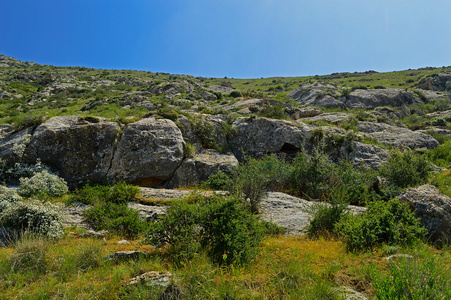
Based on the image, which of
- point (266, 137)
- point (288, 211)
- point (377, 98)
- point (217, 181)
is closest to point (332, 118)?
point (266, 137)

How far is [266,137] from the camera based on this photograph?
43.6ft

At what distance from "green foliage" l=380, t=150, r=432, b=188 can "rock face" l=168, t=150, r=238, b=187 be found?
6531 mm

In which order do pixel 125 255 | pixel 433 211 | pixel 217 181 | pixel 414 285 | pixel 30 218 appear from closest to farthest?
pixel 414 285, pixel 125 255, pixel 433 211, pixel 30 218, pixel 217 181

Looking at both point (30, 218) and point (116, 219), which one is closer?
point (30, 218)

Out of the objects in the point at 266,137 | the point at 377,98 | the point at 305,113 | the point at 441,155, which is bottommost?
the point at 441,155

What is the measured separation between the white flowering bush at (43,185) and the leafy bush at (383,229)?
9.47 m

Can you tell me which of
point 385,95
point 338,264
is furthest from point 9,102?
point 385,95

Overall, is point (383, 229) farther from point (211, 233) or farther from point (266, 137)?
point (266, 137)

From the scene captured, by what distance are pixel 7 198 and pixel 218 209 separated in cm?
716

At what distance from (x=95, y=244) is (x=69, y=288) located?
1.24 metres

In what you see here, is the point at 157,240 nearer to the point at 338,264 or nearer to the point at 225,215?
the point at 225,215

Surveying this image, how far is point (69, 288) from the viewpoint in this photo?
12.0 feet

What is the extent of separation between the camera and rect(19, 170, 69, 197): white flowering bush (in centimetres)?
825

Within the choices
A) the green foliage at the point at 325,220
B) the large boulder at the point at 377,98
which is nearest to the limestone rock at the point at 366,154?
the green foliage at the point at 325,220
